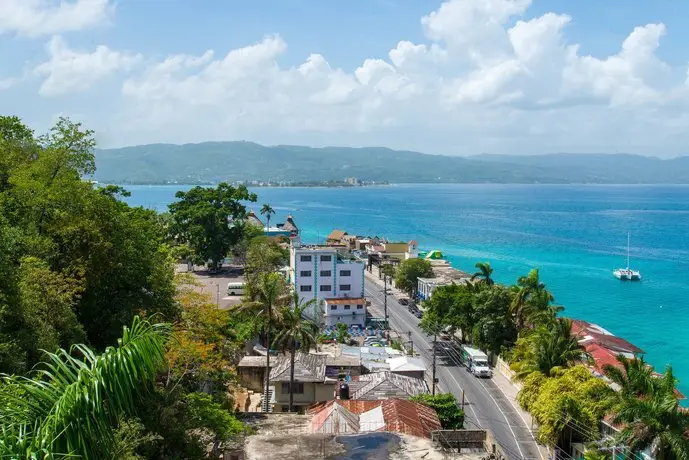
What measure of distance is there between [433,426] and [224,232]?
141ft

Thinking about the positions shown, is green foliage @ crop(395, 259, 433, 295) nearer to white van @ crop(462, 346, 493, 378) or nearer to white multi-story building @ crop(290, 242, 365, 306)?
white multi-story building @ crop(290, 242, 365, 306)

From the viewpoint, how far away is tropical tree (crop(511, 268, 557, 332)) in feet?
118

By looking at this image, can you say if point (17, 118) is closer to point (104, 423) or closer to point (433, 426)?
point (433, 426)

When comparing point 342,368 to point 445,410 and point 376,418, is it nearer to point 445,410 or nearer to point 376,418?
point 445,410

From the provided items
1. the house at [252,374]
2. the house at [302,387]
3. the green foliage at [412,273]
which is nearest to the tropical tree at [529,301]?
the house at [302,387]

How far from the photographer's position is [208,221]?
199 ft

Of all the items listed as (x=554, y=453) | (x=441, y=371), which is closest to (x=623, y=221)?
(x=441, y=371)

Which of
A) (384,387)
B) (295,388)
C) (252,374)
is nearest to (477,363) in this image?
(384,387)

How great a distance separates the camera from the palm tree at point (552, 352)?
2778cm

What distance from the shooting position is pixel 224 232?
61750mm

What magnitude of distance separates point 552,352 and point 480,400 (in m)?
5.81

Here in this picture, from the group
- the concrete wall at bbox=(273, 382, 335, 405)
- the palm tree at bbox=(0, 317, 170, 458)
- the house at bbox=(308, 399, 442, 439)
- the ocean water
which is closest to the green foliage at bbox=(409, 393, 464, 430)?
the house at bbox=(308, 399, 442, 439)

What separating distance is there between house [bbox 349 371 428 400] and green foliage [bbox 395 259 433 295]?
34.5 metres

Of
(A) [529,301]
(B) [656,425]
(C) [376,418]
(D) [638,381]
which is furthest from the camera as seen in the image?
(A) [529,301]
